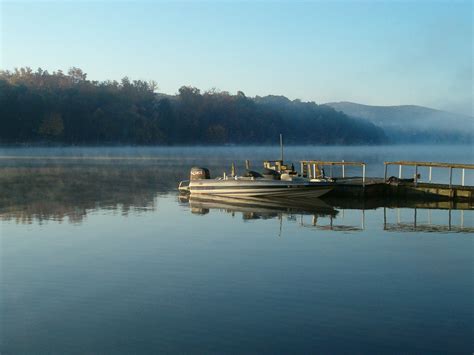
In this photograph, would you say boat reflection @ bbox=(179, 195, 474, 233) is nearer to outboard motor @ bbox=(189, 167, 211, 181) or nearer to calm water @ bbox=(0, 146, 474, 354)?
calm water @ bbox=(0, 146, 474, 354)

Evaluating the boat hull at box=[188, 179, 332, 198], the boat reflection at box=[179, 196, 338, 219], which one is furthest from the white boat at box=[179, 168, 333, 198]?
the boat reflection at box=[179, 196, 338, 219]

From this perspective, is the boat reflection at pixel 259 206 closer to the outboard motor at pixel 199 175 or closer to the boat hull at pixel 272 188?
the boat hull at pixel 272 188

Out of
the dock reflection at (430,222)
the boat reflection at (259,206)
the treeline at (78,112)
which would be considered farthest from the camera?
the treeline at (78,112)

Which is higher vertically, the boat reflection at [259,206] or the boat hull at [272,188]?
the boat hull at [272,188]

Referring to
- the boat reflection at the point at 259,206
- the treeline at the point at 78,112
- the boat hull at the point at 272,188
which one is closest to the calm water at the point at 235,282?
the boat reflection at the point at 259,206

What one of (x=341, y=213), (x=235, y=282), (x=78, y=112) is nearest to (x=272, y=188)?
(x=341, y=213)

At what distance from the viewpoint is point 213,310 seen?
15.6 meters

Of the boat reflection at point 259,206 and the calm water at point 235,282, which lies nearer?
the calm water at point 235,282

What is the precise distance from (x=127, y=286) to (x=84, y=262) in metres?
4.10

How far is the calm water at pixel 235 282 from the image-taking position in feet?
44.7

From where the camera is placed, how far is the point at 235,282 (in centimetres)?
1859

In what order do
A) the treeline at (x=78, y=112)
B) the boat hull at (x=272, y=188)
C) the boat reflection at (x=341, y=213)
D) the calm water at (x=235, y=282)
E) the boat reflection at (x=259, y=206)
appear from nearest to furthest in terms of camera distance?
the calm water at (x=235, y=282) < the boat reflection at (x=341, y=213) < the boat reflection at (x=259, y=206) < the boat hull at (x=272, y=188) < the treeline at (x=78, y=112)

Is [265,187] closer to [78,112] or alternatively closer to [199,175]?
[199,175]

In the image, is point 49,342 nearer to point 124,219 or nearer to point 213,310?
point 213,310
